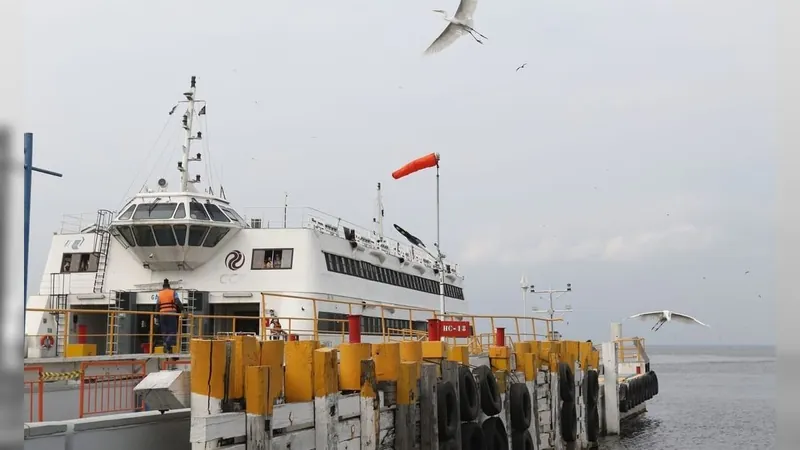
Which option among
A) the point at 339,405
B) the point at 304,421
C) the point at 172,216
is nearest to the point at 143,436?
the point at 304,421

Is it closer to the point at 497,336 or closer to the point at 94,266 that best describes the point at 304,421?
the point at 497,336

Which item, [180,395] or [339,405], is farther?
[339,405]

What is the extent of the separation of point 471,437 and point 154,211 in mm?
12118

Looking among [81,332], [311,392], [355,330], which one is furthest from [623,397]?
[311,392]

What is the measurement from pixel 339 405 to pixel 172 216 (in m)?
12.7

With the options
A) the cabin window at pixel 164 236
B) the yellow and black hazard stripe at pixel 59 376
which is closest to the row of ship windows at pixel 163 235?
the cabin window at pixel 164 236

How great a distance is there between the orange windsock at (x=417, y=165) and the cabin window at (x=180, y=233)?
1039cm

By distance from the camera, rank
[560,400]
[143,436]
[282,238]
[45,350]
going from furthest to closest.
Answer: [282,238], [560,400], [45,350], [143,436]

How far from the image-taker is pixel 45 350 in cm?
1584

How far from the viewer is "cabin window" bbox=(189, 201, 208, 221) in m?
21.9

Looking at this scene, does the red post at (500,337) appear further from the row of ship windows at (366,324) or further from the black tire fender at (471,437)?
the row of ship windows at (366,324)

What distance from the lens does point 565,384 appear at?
2034 centimetres

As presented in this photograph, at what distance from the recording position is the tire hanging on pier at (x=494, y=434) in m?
15.1

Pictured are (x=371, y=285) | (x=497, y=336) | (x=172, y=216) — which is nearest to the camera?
(x=497, y=336)
